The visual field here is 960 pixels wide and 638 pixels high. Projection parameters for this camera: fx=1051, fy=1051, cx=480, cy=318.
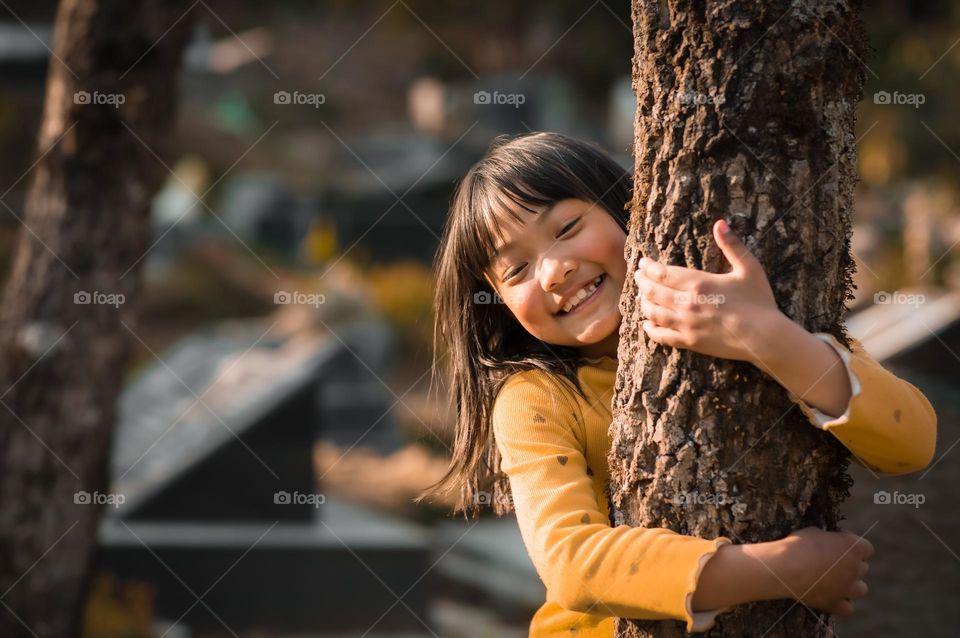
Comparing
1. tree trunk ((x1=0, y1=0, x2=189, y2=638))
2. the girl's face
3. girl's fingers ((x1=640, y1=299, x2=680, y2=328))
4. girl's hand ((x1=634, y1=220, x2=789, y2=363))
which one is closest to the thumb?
girl's hand ((x1=634, y1=220, x2=789, y2=363))

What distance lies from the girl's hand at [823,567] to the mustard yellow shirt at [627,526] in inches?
4.1

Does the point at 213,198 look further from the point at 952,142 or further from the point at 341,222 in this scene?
the point at 952,142

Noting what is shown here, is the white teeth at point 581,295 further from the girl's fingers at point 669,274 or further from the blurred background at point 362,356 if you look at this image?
the blurred background at point 362,356

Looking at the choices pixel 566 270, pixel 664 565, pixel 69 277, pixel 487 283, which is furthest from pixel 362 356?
pixel 664 565

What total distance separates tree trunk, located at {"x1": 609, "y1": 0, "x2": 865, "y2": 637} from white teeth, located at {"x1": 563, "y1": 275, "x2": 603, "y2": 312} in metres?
0.23

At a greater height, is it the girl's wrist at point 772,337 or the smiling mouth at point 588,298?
the smiling mouth at point 588,298

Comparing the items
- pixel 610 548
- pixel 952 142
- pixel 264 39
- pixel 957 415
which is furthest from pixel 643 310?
pixel 264 39

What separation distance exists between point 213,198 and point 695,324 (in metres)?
17.7

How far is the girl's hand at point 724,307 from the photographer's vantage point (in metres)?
1.52

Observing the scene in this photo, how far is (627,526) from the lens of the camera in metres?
1.64

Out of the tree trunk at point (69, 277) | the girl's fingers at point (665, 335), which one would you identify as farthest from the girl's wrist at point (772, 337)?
the tree trunk at point (69, 277)

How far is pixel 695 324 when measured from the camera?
5.11 feet

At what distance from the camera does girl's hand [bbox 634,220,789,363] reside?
152cm

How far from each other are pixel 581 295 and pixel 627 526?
438 mm
